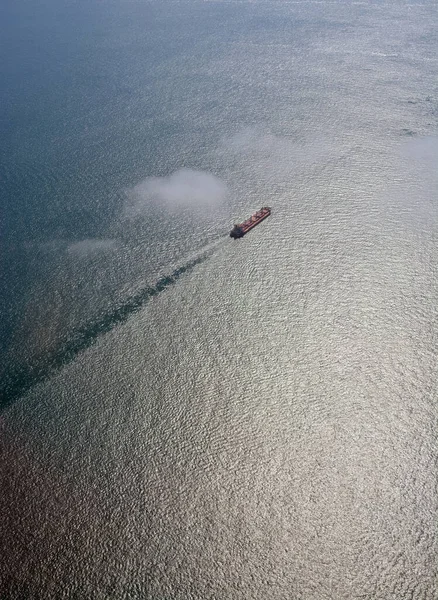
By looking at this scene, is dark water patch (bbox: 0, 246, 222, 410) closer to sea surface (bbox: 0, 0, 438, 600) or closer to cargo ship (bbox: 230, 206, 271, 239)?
sea surface (bbox: 0, 0, 438, 600)

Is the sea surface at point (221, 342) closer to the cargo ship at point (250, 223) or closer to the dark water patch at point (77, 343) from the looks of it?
the dark water patch at point (77, 343)

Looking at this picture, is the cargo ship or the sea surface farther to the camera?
the cargo ship

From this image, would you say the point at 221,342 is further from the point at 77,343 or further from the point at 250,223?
the point at 250,223

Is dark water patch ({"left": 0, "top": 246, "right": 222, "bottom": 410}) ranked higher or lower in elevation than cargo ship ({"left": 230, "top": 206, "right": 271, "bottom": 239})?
lower

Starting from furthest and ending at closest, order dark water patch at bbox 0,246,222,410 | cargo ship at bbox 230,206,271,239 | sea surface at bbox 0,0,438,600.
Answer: cargo ship at bbox 230,206,271,239 → dark water patch at bbox 0,246,222,410 → sea surface at bbox 0,0,438,600

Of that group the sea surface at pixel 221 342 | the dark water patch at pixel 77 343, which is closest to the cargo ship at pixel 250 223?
the sea surface at pixel 221 342

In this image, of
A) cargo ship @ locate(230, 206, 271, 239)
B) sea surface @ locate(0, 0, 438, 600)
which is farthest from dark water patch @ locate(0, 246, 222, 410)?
cargo ship @ locate(230, 206, 271, 239)

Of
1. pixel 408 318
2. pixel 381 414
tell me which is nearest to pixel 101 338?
pixel 381 414

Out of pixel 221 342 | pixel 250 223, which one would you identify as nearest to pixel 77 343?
pixel 221 342
